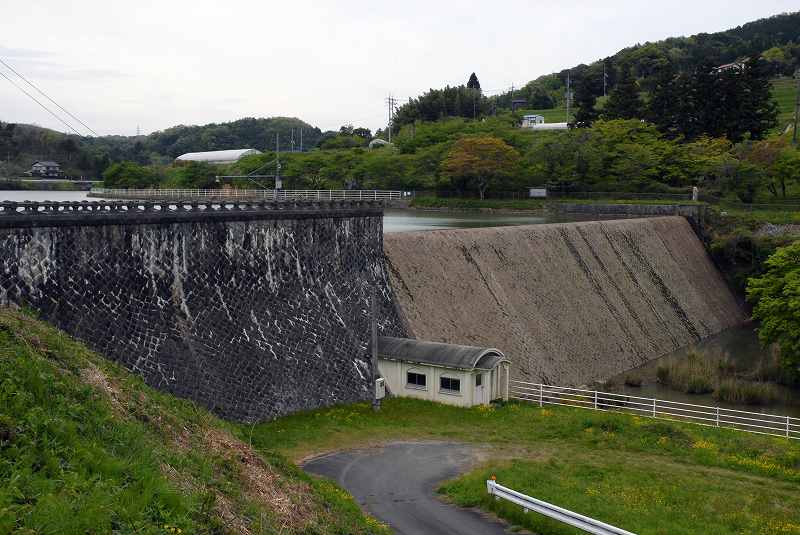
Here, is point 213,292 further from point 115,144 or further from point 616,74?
point 616,74

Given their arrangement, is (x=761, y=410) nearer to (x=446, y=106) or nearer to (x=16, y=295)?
(x=16, y=295)

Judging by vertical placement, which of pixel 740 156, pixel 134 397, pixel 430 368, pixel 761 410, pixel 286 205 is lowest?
pixel 761 410

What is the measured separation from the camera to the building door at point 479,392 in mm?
27719

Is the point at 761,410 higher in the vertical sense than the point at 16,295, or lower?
lower

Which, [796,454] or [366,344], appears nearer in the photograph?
[796,454]

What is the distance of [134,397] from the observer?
16.1 m

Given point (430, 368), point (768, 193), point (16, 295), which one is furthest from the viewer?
point (768, 193)

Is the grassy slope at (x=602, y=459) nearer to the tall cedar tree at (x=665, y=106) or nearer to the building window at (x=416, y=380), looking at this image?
the building window at (x=416, y=380)

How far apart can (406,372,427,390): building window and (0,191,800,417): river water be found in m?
12.7

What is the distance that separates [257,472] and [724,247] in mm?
54341

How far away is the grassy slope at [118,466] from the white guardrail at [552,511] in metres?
3.25

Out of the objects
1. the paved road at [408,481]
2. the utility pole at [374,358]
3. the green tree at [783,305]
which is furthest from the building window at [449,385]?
the green tree at [783,305]

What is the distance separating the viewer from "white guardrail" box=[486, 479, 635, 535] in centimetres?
1502

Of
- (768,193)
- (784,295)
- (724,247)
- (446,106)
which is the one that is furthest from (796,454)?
(446,106)
